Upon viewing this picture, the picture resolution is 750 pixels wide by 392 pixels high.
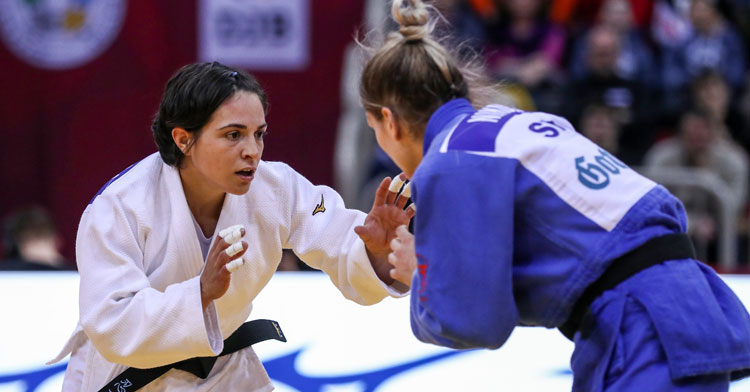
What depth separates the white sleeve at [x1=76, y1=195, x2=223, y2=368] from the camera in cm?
270

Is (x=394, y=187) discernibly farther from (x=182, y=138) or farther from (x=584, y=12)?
(x=584, y=12)

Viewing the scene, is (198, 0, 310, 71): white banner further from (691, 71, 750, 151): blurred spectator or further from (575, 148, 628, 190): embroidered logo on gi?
(575, 148, 628, 190): embroidered logo on gi

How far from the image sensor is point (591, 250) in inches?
89.9

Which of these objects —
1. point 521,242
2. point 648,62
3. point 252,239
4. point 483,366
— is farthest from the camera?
point 648,62

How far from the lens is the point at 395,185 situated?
3.07m

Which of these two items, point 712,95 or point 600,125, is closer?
point 600,125

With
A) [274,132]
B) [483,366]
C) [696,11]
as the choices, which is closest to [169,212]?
[483,366]

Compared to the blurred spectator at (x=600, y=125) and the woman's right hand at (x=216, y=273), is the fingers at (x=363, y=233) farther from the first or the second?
the blurred spectator at (x=600, y=125)

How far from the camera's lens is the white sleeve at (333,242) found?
125 inches

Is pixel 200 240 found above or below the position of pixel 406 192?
below

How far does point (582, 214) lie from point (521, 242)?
168 mm

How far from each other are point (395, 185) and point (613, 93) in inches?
162

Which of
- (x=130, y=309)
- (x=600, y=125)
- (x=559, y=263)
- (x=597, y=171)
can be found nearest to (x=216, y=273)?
(x=130, y=309)

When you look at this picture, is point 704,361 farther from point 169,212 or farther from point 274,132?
point 274,132
